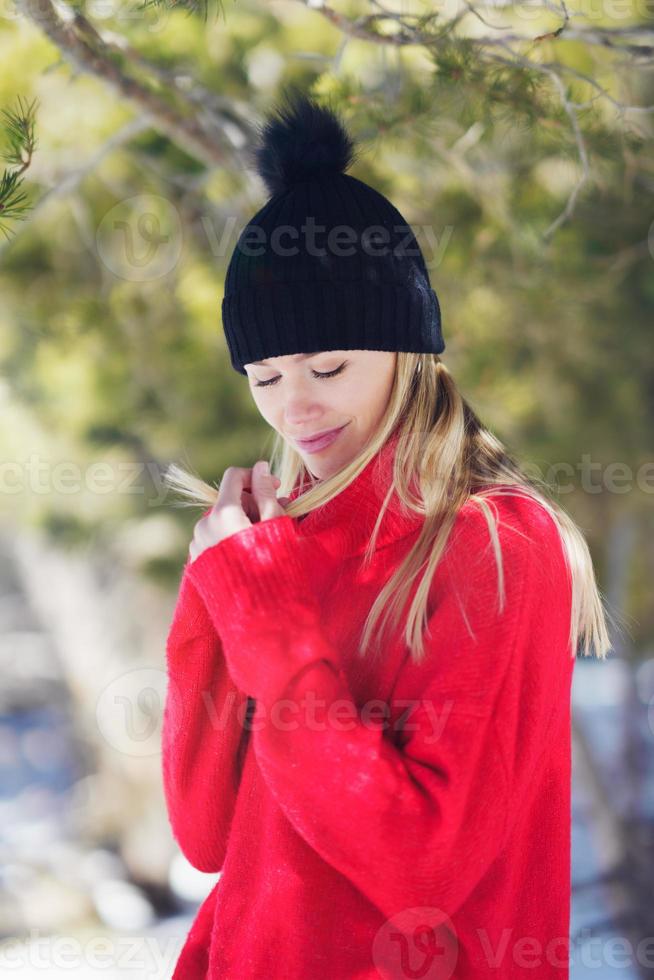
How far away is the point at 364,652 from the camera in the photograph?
3.75ft

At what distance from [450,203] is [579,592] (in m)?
2.08

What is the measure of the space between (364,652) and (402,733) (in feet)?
0.42

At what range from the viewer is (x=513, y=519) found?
3.66ft

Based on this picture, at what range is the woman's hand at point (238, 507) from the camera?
1.12 metres

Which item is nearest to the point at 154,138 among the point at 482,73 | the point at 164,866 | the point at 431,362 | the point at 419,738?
the point at 482,73

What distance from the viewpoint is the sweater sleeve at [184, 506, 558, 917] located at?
0.98 meters

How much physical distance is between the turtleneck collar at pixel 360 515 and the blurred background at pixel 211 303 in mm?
467

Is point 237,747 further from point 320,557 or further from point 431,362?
point 431,362

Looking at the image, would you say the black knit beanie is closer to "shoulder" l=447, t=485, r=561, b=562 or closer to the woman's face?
the woman's face

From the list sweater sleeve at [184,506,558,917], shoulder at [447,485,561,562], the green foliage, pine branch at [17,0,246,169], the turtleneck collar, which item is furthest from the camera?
the green foliage

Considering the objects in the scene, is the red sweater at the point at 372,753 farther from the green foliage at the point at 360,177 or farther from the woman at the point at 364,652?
the green foliage at the point at 360,177

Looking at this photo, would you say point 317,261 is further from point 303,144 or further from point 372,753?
point 372,753

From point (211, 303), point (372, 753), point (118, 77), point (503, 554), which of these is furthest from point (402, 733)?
point (211, 303)

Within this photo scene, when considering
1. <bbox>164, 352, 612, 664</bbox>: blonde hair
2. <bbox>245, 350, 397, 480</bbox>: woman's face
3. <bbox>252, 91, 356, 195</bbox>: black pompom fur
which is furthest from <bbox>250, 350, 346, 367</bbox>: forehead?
<bbox>252, 91, 356, 195</bbox>: black pompom fur
